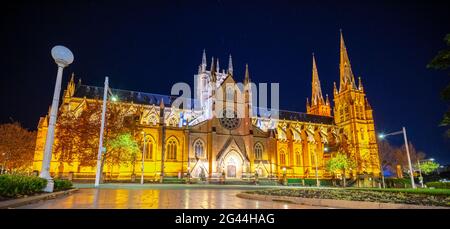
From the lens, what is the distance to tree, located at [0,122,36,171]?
51769 millimetres

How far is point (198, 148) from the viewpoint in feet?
155

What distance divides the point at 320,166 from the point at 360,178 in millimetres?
11222

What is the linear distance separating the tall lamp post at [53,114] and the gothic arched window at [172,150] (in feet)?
106

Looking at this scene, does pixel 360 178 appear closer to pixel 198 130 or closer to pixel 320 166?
pixel 320 166

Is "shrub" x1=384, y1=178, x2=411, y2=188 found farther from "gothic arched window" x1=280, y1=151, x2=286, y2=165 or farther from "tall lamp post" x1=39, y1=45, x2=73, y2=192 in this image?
"tall lamp post" x1=39, y1=45, x2=73, y2=192

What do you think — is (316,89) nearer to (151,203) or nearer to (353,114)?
(353,114)

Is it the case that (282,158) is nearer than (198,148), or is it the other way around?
(198,148)

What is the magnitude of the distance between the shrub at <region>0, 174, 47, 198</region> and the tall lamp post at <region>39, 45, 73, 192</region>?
1.33 m

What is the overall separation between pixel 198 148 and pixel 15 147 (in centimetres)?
3696

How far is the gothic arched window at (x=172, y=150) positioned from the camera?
1817 inches

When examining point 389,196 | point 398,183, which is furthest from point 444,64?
point 398,183

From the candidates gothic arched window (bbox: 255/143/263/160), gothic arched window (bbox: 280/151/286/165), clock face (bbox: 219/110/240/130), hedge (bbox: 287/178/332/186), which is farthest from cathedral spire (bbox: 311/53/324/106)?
clock face (bbox: 219/110/240/130)
